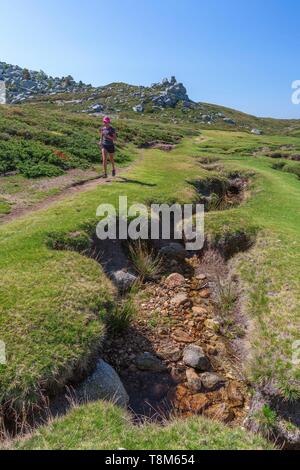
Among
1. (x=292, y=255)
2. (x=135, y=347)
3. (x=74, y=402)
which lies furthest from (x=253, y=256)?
(x=74, y=402)

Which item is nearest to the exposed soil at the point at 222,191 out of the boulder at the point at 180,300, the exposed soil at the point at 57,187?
the exposed soil at the point at 57,187

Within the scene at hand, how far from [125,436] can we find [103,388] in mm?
2516

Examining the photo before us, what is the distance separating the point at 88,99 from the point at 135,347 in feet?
572

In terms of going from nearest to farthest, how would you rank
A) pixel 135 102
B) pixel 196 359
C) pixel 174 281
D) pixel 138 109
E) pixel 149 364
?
pixel 149 364 → pixel 196 359 → pixel 174 281 → pixel 138 109 → pixel 135 102

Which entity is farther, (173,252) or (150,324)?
(173,252)

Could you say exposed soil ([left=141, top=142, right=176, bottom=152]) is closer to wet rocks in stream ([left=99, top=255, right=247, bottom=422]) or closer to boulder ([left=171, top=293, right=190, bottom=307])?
boulder ([left=171, top=293, right=190, bottom=307])

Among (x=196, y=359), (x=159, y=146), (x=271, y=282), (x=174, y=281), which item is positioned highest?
(x=159, y=146)

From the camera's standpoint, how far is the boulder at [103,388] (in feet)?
32.1

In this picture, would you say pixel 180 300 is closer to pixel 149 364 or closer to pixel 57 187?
pixel 149 364

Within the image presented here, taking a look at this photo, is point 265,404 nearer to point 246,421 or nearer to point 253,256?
point 246,421

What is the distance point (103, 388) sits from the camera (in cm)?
1004

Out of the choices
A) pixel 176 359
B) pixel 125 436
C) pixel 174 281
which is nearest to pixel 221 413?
pixel 176 359

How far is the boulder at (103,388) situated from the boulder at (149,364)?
56.1 inches

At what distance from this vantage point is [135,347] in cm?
1280
